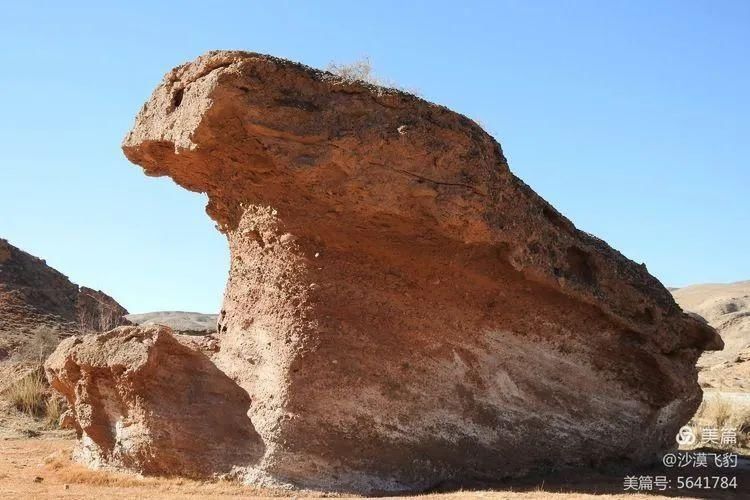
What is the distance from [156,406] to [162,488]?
815mm

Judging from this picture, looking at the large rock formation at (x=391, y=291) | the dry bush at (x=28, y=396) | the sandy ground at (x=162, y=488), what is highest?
the large rock formation at (x=391, y=291)

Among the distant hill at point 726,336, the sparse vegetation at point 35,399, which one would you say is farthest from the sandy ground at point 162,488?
the distant hill at point 726,336

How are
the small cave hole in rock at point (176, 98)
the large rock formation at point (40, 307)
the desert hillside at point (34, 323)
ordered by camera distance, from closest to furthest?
the small cave hole in rock at point (176, 98)
the desert hillside at point (34, 323)
the large rock formation at point (40, 307)

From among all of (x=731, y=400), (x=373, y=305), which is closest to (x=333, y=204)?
(x=373, y=305)

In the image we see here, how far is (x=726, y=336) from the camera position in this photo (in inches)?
1219

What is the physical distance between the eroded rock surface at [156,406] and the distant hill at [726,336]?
46.6 feet

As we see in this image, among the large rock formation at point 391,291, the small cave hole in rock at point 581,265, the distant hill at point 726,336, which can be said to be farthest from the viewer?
the distant hill at point 726,336

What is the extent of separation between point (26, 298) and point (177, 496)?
14.4m

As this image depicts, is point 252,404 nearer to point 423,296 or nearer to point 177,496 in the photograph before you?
point 177,496

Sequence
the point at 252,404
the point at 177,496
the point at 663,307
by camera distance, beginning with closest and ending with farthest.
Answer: the point at 177,496 < the point at 252,404 < the point at 663,307

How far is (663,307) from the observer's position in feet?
28.5

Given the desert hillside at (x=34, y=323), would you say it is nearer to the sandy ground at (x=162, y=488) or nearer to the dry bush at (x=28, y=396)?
the dry bush at (x=28, y=396)

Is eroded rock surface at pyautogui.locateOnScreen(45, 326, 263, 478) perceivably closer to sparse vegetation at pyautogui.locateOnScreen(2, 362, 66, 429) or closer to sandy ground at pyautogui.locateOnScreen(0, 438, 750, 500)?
sandy ground at pyautogui.locateOnScreen(0, 438, 750, 500)

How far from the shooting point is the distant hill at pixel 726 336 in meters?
19.2
